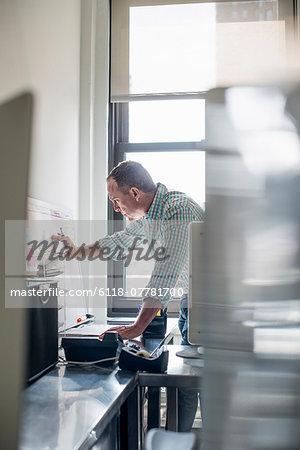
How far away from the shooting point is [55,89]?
7.47ft

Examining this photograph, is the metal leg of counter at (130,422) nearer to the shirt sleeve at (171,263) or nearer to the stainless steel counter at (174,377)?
the stainless steel counter at (174,377)

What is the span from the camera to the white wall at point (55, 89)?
192cm

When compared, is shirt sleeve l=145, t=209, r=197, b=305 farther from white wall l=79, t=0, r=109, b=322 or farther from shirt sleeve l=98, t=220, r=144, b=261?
white wall l=79, t=0, r=109, b=322

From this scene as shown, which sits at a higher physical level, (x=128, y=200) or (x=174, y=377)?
(x=128, y=200)

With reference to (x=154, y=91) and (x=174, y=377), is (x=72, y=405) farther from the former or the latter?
(x=154, y=91)

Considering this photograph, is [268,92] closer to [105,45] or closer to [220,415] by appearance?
[220,415]

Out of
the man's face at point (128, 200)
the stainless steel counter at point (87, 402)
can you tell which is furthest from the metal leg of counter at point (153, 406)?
the man's face at point (128, 200)

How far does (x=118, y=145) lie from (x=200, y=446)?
2.85 meters

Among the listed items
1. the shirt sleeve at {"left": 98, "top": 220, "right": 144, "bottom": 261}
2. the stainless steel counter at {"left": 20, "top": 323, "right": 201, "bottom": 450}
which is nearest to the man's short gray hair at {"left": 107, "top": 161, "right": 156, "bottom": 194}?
the shirt sleeve at {"left": 98, "top": 220, "right": 144, "bottom": 261}

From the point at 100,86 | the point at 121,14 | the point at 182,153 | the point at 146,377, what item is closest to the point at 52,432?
the point at 146,377

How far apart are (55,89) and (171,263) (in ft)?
4.16

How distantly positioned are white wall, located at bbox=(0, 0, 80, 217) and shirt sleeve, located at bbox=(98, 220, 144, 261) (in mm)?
335

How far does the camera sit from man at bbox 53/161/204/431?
1.52 m

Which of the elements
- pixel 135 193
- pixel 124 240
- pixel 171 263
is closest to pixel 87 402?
pixel 171 263
